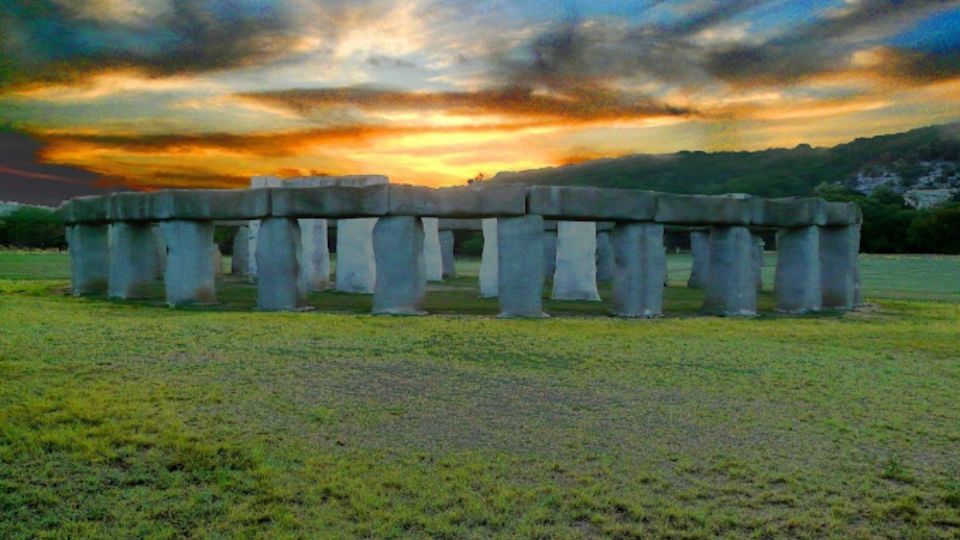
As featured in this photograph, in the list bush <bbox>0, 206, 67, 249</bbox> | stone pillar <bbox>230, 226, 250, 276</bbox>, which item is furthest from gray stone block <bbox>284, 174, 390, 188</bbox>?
bush <bbox>0, 206, 67, 249</bbox>

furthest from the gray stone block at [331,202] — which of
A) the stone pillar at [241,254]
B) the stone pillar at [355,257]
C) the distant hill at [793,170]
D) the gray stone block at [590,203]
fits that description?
the distant hill at [793,170]

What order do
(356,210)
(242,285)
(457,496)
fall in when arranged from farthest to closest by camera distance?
(242,285), (356,210), (457,496)

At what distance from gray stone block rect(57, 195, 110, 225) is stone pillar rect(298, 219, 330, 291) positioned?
6147mm

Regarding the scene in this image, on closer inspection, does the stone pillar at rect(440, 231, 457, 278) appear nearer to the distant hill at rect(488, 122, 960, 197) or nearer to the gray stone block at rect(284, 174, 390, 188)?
the gray stone block at rect(284, 174, 390, 188)

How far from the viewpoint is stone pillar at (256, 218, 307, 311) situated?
17.2 m

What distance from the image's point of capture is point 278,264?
17.2 meters

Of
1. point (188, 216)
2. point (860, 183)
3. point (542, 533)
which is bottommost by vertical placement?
point (542, 533)

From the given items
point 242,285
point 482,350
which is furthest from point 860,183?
point 482,350

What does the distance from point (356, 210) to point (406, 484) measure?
1101 cm

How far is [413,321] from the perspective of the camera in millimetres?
14930

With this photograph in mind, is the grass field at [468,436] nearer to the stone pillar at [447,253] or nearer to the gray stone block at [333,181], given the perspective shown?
the gray stone block at [333,181]

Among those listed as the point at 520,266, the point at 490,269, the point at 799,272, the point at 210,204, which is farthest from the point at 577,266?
the point at 210,204

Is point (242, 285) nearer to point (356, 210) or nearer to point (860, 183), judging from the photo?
point (356, 210)

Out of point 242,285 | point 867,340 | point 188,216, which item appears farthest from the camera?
point 242,285
